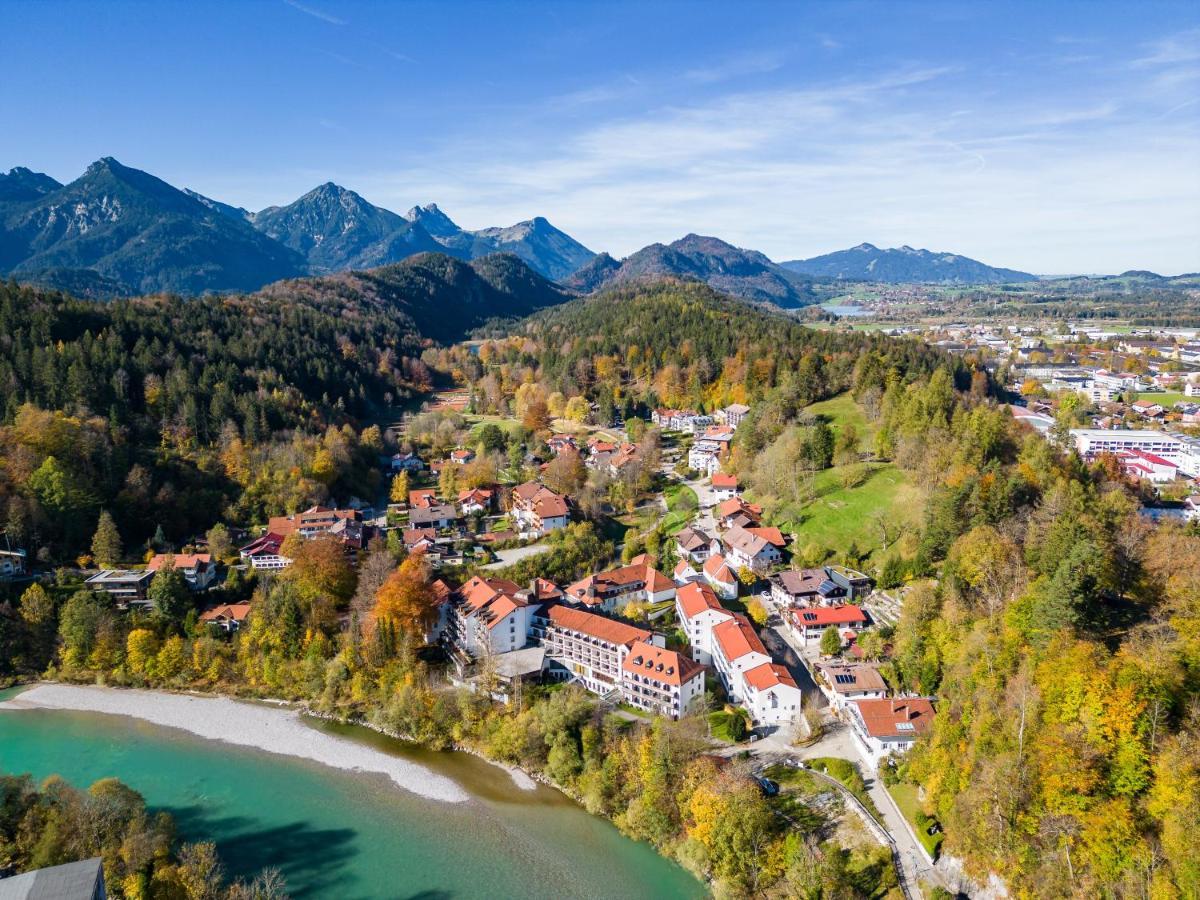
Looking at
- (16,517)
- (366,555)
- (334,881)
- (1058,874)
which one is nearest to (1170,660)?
(1058,874)

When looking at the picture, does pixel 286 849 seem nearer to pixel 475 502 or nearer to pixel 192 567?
pixel 192 567

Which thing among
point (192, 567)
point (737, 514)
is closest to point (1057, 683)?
point (737, 514)

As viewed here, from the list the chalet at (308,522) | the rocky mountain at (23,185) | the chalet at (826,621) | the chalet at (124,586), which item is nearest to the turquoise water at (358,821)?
the chalet at (124,586)

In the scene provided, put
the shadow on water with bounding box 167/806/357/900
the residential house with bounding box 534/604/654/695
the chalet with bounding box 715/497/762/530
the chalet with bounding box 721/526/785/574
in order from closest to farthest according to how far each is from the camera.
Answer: the shadow on water with bounding box 167/806/357/900
the residential house with bounding box 534/604/654/695
the chalet with bounding box 721/526/785/574
the chalet with bounding box 715/497/762/530

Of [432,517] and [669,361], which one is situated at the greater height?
[669,361]

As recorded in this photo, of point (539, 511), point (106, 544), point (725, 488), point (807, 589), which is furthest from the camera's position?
point (725, 488)

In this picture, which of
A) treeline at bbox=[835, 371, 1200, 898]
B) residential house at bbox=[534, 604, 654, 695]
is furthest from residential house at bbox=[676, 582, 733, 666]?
treeline at bbox=[835, 371, 1200, 898]

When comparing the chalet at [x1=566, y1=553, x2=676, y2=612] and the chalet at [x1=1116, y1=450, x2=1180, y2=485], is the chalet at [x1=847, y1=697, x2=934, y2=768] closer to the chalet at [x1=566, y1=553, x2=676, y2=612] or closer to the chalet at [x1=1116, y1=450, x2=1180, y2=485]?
the chalet at [x1=566, y1=553, x2=676, y2=612]

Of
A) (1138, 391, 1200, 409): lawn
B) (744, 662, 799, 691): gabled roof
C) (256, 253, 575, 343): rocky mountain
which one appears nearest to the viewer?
(744, 662, 799, 691): gabled roof
